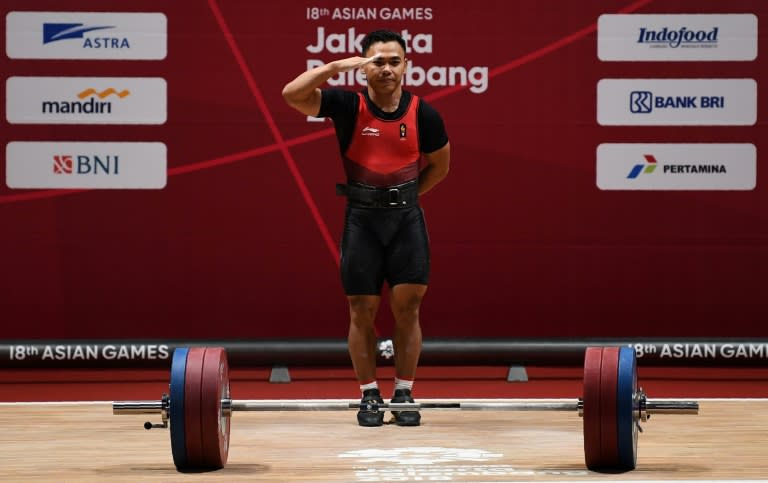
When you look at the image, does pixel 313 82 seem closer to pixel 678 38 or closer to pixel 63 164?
pixel 63 164

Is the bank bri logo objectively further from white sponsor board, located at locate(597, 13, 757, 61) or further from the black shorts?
white sponsor board, located at locate(597, 13, 757, 61)

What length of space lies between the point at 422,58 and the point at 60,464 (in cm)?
312

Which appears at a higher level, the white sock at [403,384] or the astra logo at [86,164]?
the astra logo at [86,164]

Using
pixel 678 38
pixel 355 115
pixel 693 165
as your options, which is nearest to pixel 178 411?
pixel 355 115

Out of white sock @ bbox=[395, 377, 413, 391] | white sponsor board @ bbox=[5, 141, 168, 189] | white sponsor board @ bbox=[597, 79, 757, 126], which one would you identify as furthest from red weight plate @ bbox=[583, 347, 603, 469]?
white sponsor board @ bbox=[5, 141, 168, 189]

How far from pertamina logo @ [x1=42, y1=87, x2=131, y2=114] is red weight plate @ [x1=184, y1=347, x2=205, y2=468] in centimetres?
284

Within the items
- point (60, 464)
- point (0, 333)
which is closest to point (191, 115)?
point (0, 333)

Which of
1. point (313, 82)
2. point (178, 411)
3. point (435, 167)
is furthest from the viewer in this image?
point (435, 167)

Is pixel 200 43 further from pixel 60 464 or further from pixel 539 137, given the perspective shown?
pixel 60 464

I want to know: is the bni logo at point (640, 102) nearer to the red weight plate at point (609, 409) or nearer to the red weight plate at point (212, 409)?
the red weight plate at point (609, 409)

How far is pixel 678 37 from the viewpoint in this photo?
240 inches

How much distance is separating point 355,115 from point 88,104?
2158 millimetres

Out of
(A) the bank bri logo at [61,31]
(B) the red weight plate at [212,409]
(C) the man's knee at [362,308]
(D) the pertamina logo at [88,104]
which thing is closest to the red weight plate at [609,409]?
(B) the red weight plate at [212,409]

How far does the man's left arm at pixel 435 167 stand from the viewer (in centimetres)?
451
